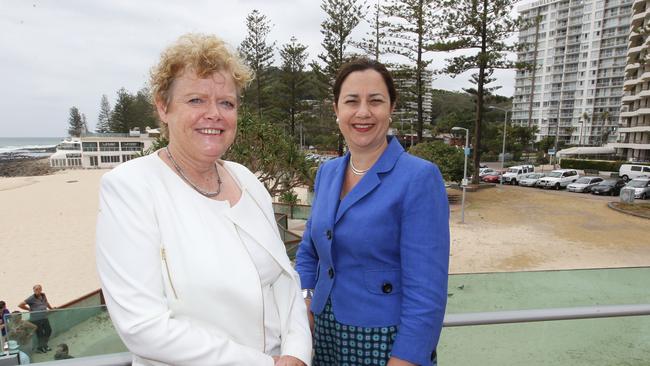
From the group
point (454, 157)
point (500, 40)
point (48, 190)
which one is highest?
point (500, 40)

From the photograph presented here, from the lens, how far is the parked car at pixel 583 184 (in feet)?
72.6

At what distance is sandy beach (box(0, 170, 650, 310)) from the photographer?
1059 cm

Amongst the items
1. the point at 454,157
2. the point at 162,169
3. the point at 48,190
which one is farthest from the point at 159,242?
the point at 48,190

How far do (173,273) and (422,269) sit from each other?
0.64 m

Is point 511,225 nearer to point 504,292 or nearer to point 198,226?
point 504,292

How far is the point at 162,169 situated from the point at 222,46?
384 millimetres

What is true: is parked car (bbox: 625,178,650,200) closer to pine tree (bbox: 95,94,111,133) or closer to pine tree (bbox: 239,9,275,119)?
pine tree (bbox: 239,9,275,119)

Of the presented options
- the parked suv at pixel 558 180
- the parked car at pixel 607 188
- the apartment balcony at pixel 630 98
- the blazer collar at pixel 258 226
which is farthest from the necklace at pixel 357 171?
the apartment balcony at pixel 630 98

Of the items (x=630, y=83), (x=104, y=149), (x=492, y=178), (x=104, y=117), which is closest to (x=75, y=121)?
(x=104, y=117)

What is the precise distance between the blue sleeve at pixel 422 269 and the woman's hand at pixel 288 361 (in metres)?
0.28

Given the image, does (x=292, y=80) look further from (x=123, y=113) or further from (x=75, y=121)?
(x=75, y=121)

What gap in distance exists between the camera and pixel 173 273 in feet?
3.22

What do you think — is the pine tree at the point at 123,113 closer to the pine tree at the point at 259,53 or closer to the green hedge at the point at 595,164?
the pine tree at the point at 259,53

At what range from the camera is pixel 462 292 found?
2.11 metres
